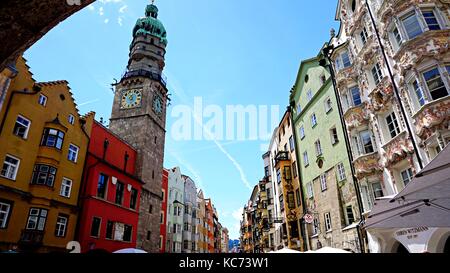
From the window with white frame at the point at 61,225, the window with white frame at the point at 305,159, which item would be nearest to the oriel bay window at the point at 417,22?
the window with white frame at the point at 305,159

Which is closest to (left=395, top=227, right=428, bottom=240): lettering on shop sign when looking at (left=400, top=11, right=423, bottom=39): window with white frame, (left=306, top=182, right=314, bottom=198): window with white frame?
(left=400, top=11, right=423, bottom=39): window with white frame

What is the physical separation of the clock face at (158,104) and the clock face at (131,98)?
259 centimetres

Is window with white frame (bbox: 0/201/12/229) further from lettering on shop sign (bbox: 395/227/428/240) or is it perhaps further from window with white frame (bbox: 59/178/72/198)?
lettering on shop sign (bbox: 395/227/428/240)

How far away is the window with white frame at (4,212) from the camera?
18.3 meters

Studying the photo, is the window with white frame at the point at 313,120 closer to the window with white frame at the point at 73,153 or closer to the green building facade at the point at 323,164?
the green building facade at the point at 323,164

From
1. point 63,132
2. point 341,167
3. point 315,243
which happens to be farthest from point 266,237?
point 63,132

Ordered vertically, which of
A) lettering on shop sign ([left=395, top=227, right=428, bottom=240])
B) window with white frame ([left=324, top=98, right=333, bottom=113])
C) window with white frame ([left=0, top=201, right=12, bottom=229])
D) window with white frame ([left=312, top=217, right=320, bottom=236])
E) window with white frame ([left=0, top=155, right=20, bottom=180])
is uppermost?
window with white frame ([left=324, top=98, right=333, bottom=113])

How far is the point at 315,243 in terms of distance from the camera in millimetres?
25344

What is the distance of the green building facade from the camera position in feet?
68.0

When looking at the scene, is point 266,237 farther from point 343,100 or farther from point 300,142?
point 343,100

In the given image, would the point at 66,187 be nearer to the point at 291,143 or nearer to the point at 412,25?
the point at 291,143

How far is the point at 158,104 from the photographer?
46.1m

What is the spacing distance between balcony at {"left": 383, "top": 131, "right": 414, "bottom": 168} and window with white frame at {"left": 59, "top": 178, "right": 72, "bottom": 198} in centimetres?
2500
